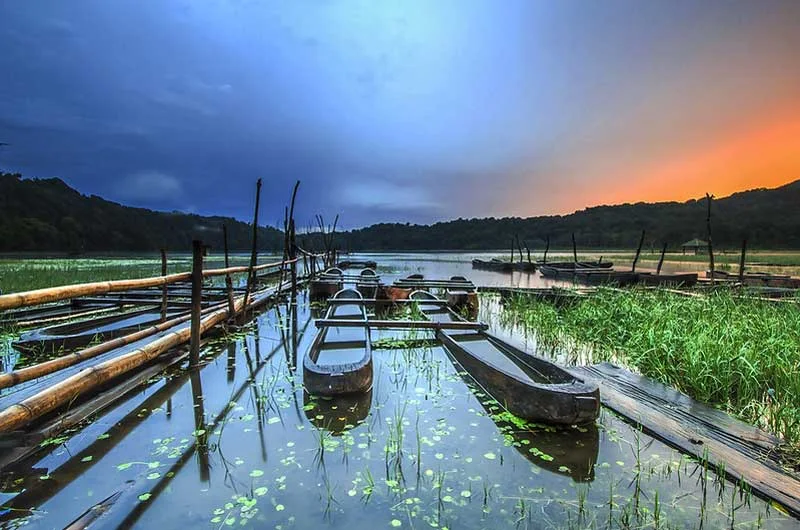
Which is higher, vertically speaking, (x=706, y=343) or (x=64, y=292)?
(x=64, y=292)

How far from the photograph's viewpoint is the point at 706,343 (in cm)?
441

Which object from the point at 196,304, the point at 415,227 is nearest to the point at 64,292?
the point at 196,304

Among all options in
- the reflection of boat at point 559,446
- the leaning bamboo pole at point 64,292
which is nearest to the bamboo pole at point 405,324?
the leaning bamboo pole at point 64,292

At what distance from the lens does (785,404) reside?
3.28 m

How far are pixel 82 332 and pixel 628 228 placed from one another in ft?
294

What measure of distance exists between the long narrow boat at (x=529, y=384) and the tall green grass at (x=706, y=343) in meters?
1.42

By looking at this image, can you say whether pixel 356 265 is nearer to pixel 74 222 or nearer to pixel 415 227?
pixel 74 222

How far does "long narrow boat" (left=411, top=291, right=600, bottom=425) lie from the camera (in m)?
3.01

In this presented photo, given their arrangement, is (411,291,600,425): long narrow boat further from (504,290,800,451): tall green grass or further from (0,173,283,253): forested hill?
(0,173,283,253): forested hill

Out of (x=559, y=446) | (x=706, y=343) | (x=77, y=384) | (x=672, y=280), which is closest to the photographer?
(x=559, y=446)

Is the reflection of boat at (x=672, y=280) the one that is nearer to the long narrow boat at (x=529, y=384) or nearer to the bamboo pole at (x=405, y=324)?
the bamboo pole at (x=405, y=324)

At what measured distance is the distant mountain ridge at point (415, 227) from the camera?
44594 millimetres

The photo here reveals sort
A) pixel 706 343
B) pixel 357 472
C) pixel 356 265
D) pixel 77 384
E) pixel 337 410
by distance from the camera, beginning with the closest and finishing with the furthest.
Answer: pixel 357 472
pixel 77 384
pixel 337 410
pixel 706 343
pixel 356 265

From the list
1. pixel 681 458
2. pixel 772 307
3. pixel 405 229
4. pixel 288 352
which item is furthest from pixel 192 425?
pixel 405 229
